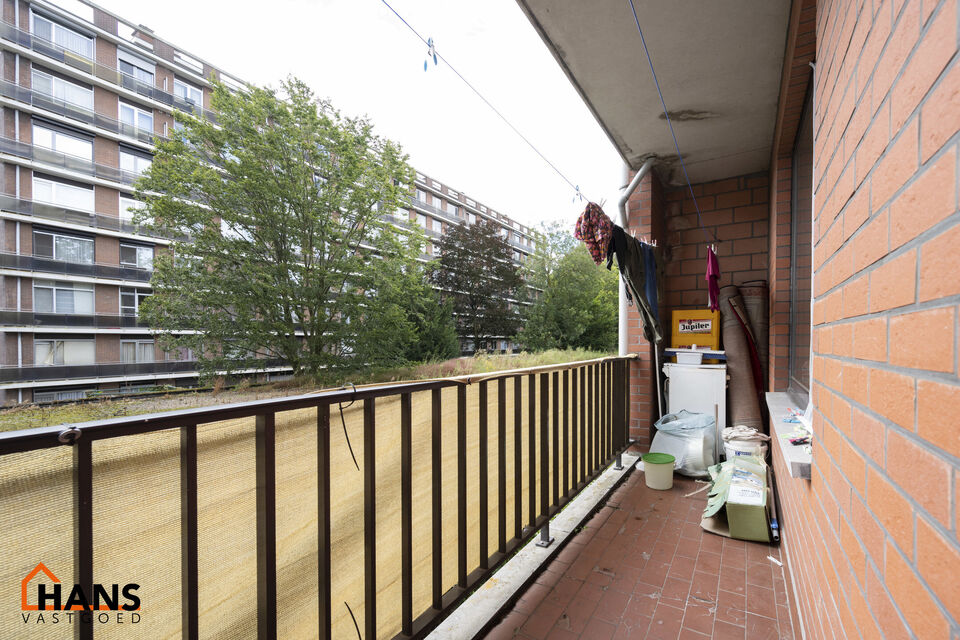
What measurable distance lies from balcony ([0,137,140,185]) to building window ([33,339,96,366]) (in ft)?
22.7

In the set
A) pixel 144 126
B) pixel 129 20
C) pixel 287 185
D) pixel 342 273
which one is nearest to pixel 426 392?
pixel 342 273

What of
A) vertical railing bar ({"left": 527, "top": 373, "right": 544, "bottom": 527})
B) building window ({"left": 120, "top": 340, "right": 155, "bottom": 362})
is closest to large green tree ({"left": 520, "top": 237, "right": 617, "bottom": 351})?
building window ({"left": 120, "top": 340, "right": 155, "bottom": 362})

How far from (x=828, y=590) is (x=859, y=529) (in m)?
0.46

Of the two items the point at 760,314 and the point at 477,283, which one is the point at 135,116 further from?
the point at 760,314

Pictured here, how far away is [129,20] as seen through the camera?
1684 centimetres

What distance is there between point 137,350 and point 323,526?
21.5 meters

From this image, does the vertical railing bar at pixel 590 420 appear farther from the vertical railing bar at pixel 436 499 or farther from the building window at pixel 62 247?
the building window at pixel 62 247

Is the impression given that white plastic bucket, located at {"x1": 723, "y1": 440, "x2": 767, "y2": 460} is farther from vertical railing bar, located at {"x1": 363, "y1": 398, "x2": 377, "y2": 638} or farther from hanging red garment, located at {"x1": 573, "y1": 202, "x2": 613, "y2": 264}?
vertical railing bar, located at {"x1": 363, "y1": 398, "x2": 377, "y2": 638}

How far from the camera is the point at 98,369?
1623 centimetres

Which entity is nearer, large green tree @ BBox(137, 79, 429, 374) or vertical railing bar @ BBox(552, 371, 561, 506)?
vertical railing bar @ BBox(552, 371, 561, 506)

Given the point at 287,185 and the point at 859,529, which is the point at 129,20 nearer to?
the point at 287,185

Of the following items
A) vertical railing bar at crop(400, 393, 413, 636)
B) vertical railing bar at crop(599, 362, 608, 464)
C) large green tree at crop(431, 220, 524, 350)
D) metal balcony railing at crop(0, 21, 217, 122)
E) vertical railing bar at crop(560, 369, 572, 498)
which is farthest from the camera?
large green tree at crop(431, 220, 524, 350)

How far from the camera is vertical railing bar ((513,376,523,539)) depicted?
189 cm

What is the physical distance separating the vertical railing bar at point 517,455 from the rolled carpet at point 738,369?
2777 mm
